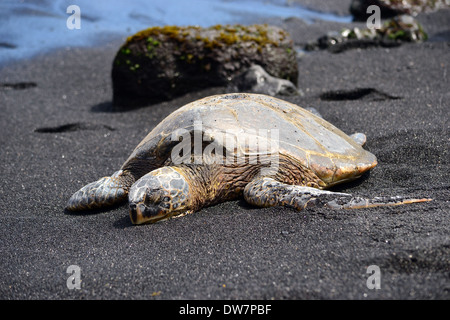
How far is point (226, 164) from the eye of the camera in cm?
345

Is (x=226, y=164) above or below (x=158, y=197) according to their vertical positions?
above

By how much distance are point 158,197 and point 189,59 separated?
3.83 meters

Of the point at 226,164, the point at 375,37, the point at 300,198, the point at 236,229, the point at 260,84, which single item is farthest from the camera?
the point at 375,37

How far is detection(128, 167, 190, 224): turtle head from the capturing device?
315 cm

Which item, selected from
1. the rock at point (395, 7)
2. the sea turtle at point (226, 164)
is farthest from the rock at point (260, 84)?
the rock at point (395, 7)

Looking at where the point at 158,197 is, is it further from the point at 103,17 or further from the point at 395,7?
the point at 103,17

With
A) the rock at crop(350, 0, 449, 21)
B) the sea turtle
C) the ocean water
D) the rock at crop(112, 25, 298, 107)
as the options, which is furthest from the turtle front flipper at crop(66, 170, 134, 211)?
the rock at crop(350, 0, 449, 21)

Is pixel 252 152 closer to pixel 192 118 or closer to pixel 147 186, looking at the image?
pixel 192 118

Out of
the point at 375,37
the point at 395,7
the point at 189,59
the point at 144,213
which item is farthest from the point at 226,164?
the point at 395,7

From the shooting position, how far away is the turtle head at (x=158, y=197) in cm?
315

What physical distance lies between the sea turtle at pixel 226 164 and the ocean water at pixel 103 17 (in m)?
7.42

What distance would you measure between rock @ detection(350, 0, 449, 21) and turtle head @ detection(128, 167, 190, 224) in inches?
440

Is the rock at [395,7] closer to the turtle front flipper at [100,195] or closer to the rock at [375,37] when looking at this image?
the rock at [375,37]

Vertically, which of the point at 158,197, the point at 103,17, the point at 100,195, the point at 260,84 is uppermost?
the point at 103,17
